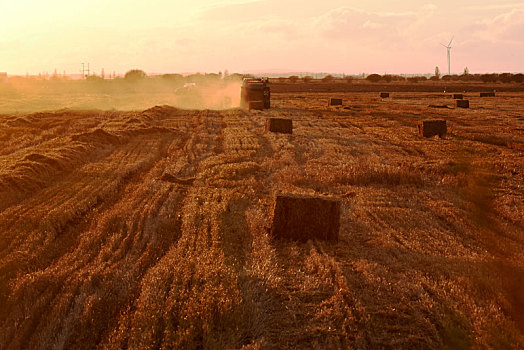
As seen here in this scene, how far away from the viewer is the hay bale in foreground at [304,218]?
24.4 feet

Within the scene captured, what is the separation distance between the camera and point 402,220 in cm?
866

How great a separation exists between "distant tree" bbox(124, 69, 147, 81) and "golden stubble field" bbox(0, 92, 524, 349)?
111061 mm

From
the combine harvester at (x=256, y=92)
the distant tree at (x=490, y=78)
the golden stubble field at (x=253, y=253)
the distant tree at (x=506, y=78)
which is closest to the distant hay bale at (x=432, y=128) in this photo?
the golden stubble field at (x=253, y=253)

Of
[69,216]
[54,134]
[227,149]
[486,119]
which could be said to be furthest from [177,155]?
[486,119]

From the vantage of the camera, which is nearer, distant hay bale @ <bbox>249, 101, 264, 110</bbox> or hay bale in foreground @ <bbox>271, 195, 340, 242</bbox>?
hay bale in foreground @ <bbox>271, 195, 340, 242</bbox>

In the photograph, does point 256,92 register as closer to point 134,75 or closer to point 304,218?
point 304,218

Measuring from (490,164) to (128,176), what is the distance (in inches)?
408

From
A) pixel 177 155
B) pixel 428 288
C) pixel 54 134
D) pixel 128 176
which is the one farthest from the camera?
pixel 54 134

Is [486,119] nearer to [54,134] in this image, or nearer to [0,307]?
[54,134]

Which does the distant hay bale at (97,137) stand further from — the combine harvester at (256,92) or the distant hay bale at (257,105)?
the combine harvester at (256,92)

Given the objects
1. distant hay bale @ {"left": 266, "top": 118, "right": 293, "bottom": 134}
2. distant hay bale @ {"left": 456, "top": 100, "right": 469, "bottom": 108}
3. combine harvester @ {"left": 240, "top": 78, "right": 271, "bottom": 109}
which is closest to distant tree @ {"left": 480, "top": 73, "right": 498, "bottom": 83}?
distant hay bale @ {"left": 456, "top": 100, "right": 469, "bottom": 108}

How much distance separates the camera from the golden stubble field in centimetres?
504

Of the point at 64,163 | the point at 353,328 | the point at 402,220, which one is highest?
the point at 64,163

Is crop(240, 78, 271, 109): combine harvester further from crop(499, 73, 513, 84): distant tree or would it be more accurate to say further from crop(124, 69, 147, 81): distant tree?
crop(124, 69, 147, 81): distant tree
